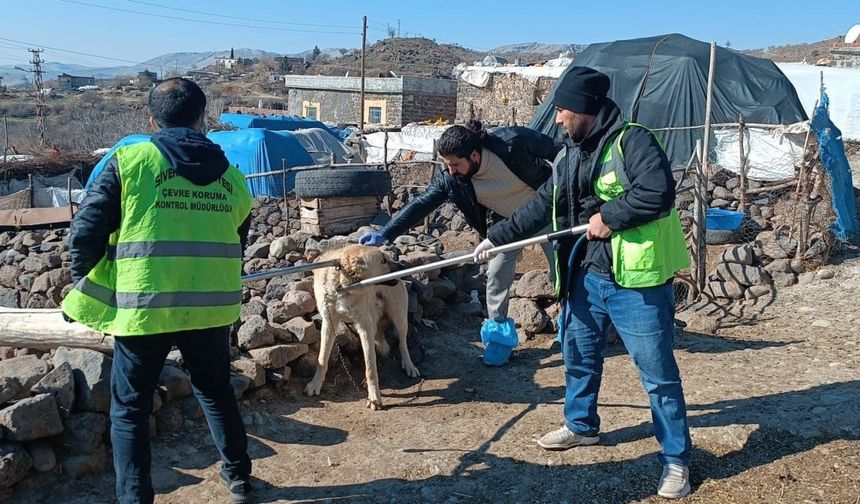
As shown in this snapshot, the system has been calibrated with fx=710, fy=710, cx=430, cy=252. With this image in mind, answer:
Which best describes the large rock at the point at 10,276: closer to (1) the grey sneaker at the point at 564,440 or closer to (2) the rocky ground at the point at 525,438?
(2) the rocky ground at the point at 525,438

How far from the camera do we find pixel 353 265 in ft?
16.4

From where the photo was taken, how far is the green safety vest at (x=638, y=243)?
330 cm

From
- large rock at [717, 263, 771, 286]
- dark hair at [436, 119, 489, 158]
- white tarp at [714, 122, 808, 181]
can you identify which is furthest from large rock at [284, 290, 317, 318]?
white tarp at [714, 122, 808, 181]

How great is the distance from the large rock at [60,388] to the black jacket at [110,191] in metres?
1.23

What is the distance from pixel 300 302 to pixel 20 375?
212 cm

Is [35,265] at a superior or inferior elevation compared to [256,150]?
inferior

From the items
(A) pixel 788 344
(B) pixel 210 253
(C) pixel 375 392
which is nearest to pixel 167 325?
(B) pixel 210 253

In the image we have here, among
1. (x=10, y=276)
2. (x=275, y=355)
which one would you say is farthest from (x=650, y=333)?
(x=10, y=276)

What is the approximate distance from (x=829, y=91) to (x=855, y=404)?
62.3 ft

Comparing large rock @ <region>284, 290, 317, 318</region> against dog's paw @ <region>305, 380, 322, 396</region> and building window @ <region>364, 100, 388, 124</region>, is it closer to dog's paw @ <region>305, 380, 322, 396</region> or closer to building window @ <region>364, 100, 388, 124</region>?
dog's paw @ <region>305, 380, 322, 396</region>

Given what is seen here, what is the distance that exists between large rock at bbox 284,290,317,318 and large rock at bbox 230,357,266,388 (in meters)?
0.79

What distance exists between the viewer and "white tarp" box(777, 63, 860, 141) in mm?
19438

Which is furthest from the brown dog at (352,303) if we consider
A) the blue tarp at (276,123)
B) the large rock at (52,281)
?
the blue tarp at (276,123)

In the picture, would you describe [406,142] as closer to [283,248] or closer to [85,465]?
[283,248]
